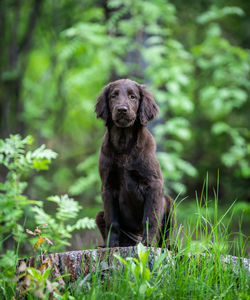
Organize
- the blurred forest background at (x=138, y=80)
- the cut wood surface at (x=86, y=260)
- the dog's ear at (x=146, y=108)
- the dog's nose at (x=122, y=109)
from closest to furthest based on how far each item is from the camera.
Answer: the cut wood surface at (x=86, y=260) → the dog's nose at (x=122, y=109) → the dog's ear at (x=146, y=108) → the blurred forest background at (x=138, y=80)

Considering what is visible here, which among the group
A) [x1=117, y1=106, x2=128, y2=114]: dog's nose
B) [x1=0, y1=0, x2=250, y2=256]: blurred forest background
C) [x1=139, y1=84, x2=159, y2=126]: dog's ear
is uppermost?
[x1=0, y1=0, x2=250, y2=256]: blurred forest background

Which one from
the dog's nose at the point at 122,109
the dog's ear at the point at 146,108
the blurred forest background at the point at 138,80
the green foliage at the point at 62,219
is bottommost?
the green foliage at the point at 62,219

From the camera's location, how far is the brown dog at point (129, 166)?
3.33 meters

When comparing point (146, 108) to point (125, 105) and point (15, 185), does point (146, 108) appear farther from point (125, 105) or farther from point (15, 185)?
point (15, 185)

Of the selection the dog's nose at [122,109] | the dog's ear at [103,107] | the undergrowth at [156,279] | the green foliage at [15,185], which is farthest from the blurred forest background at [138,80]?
the undergrowth at [156,279]

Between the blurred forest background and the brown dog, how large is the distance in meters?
0.35

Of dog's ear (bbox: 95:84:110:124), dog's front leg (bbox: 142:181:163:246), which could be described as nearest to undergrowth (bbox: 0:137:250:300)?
dog's front leg (bbox: 142:181:163:246)

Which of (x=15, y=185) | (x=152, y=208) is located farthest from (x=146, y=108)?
(x=15, y=185)

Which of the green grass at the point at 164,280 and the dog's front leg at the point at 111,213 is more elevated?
the dog's front leg at the point at 111,213

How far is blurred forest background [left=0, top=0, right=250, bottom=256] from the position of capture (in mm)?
6656

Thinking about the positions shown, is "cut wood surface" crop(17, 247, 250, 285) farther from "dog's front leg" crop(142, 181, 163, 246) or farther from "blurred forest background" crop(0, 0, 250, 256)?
"blurred forest background" crop(0, 0, 250, 256)

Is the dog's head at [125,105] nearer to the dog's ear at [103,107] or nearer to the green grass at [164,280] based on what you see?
the dog's ear at [103,107]

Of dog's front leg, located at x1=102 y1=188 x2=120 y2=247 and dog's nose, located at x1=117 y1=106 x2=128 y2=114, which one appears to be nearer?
dog's nose, located at x1=117 y1=106 x2=128 y2=114

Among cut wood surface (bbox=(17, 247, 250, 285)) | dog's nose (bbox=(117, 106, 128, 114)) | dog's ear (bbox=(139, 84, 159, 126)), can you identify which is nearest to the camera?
cut wood surface (bbox=(17, 247, 250, 285))
